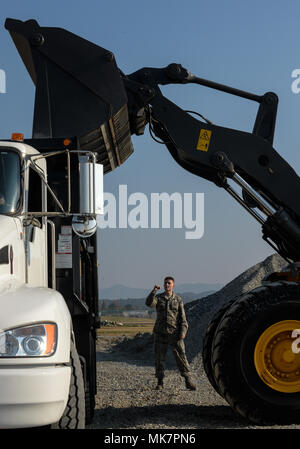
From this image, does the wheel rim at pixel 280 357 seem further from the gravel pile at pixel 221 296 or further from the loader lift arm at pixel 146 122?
the gravel pile at pixel 221 296

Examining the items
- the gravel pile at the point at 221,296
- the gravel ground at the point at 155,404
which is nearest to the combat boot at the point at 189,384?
the gravel ground at the point at 155,404

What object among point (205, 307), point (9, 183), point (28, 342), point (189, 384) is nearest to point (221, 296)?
point (205, 307)

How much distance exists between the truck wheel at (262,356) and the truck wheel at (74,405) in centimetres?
291

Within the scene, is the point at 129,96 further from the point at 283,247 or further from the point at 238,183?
the point at 283,247

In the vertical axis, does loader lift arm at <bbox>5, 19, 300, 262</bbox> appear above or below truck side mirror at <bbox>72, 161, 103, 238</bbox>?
above

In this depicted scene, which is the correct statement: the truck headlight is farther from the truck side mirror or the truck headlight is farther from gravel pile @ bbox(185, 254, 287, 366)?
gravel pile @ bbox(185, 254, 287, 366)

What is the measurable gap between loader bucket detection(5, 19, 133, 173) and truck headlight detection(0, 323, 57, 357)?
367cm

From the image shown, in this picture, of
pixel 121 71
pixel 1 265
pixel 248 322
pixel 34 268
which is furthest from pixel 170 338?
pixel 1 265

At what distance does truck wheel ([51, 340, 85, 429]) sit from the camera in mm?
4875

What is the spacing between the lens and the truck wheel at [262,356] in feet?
24.6

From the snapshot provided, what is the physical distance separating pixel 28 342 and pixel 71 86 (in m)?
4.43

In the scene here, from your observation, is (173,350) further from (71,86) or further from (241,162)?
(71,86)

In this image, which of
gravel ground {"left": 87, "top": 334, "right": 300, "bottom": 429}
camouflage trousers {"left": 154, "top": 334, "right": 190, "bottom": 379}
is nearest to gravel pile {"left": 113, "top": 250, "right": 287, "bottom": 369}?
gravel ground {"left": 87, "top": 334, "right": 300, "bottom": 429}

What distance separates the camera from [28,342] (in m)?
4.42
